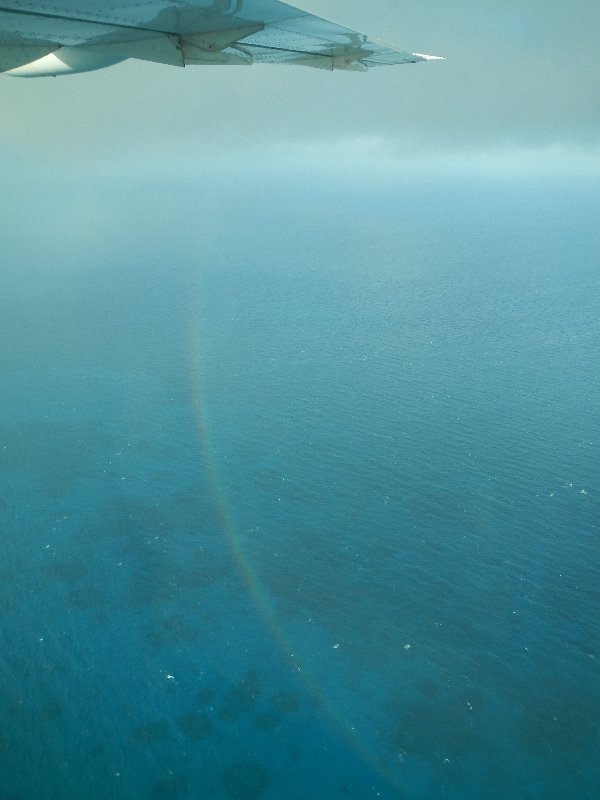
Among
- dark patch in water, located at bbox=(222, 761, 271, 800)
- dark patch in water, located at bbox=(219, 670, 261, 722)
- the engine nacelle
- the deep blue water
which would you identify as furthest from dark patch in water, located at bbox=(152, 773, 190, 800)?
the engine nacelle

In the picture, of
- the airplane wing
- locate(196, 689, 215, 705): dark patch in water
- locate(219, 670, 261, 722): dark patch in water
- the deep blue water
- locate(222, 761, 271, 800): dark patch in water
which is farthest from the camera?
locate(196, 689, 215, 705): dark patch in water

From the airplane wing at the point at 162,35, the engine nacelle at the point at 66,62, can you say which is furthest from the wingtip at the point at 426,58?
the engine nacelle at the point at 66,62

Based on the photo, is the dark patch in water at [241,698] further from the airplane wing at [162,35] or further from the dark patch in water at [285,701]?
the airplane wing at [162,35]

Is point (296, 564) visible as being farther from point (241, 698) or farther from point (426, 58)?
point (426, 58)


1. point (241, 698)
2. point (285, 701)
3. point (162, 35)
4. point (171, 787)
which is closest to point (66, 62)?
point (162, 35)

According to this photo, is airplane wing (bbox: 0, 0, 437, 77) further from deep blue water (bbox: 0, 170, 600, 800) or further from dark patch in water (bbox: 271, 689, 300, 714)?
dark patch in water (bbox: 271, 689, 300, 714)
